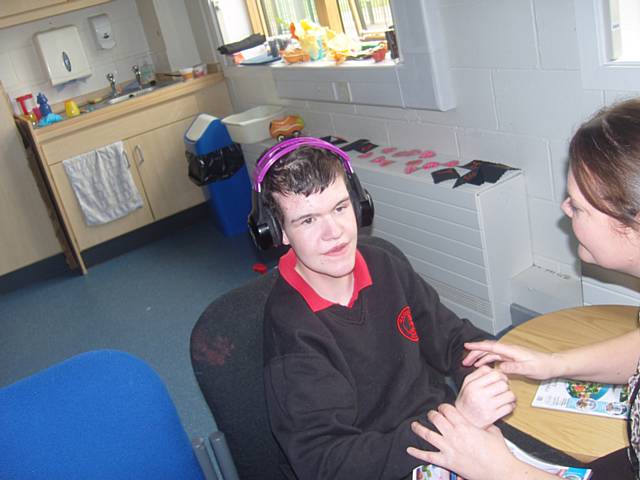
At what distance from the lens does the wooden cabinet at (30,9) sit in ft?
13.2

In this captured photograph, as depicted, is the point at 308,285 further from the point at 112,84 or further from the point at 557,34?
the point at 112,84

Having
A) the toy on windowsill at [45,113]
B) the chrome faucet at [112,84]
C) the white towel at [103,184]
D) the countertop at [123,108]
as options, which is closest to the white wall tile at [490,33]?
the countertop at [123,108]

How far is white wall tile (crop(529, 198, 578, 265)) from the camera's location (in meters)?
2.42

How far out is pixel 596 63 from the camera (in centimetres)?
198

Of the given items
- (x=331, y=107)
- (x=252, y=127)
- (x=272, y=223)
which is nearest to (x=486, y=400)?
(x=272, y=223)

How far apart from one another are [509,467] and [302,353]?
39 cm

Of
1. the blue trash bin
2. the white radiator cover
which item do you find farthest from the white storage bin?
the white radiator cover

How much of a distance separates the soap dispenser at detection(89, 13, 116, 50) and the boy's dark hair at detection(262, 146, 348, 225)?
152 inches

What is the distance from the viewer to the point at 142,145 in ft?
14.1

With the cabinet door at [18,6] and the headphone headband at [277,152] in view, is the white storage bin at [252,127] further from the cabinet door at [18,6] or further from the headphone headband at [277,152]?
the headphone headband at [277,152]

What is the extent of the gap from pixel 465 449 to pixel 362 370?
29 cm

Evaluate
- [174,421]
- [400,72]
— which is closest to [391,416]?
[174,421]

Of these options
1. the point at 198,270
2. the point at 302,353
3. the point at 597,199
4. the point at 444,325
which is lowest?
the point at 198,270

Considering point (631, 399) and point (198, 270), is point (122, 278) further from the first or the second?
point (631, 399)
